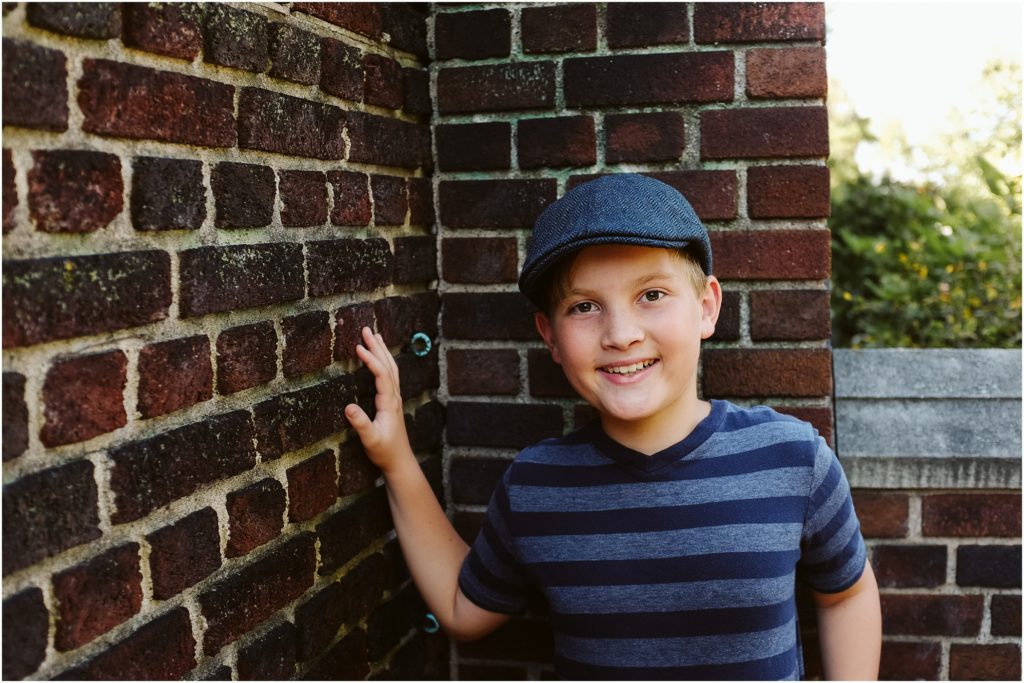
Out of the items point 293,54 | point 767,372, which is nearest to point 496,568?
point 767,372

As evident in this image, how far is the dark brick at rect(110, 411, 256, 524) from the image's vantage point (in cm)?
112

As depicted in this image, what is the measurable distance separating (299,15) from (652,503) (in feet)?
3.42

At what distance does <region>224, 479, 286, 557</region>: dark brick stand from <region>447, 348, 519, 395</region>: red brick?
0.63 m

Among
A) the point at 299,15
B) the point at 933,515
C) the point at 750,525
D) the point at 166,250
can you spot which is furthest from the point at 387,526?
the point at 933,515

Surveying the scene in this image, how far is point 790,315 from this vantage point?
73.8 inches

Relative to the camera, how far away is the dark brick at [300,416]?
55.8 inches

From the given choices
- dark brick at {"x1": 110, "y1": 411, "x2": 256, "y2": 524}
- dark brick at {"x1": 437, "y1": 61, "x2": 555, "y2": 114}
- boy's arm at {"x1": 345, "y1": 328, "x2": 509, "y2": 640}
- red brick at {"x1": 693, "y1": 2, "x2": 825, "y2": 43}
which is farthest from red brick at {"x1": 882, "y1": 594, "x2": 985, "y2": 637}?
dark brick at {"x1": 110, "y1": 411, "x2": 256, "y2": 524}

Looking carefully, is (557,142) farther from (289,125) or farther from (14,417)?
(14,417)

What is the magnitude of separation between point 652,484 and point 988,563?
891mm

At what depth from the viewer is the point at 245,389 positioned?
137cm

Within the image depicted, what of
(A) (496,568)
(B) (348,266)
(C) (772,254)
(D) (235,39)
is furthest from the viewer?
(C) (772,254)

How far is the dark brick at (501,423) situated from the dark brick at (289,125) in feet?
2.20

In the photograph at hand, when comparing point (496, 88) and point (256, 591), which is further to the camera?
point (496, 88)

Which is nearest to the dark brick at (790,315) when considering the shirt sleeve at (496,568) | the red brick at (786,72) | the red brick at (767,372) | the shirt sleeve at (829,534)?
the red brick at (767,372)
